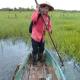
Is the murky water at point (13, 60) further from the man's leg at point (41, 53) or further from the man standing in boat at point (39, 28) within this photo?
the man standing in boat at point (39, 28)

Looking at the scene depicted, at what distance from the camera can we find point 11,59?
399 inches

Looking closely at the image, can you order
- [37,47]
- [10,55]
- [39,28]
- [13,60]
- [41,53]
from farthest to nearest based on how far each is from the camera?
1. [10,55]
2. [13,60]
3. [41,53]
4. [37,47]
5. [39,28]

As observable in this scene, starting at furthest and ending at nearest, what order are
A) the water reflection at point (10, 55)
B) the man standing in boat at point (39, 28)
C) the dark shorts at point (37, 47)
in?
the water reflection at point (10, 55), the dark shorts at point (37, 47), the man standing in boat at point (39, 28)

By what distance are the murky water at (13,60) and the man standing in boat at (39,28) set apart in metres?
1.21

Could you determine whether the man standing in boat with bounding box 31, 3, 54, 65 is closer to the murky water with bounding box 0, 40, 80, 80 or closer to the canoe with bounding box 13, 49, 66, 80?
the canoe with bounding box 13, 49, 66, 80

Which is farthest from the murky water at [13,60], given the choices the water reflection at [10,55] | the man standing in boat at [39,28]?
the man standing in boat at [39,28]

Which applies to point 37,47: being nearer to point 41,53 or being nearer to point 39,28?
point 41,53

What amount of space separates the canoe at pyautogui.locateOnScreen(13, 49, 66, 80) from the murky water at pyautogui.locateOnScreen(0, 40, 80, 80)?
3.33ft

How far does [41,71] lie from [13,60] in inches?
132

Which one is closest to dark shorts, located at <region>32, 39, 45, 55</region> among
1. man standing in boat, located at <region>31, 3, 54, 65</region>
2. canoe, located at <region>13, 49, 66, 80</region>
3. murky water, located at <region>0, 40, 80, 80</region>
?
man standing in boat, located at <region>31, 3, 54, 65</region>

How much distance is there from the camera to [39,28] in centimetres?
678

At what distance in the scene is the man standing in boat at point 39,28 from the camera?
642 cm

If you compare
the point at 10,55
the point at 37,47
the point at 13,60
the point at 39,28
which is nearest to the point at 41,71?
the point at 37,47

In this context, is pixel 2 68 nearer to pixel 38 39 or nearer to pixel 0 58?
pixel 0 58
